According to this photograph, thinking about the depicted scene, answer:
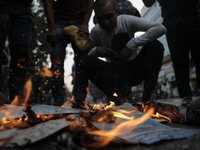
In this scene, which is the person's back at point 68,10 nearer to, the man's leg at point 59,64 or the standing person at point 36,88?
the man's leg at point 59,64

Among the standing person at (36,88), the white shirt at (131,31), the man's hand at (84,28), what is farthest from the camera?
the standing person at (36,88)

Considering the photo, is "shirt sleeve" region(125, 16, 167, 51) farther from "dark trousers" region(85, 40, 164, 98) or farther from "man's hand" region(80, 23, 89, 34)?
"man's hand" region(80, 23, 89, 34)

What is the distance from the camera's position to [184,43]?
299cm

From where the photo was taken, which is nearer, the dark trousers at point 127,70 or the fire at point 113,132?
the fire at point 113,132

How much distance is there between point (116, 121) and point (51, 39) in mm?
1819

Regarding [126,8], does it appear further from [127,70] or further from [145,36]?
[127,70]

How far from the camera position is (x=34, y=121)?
4.00 ft

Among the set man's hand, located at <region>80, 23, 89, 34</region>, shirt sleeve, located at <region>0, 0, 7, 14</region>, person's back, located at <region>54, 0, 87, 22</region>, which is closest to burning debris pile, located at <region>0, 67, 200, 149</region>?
shirt sleeve, located at <region>0, 0, 7, 14</region>

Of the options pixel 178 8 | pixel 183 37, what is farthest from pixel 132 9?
pixel 183 37

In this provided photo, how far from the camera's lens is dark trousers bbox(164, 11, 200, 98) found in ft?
9.55

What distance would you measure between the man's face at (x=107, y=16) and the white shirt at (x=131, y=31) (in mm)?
135

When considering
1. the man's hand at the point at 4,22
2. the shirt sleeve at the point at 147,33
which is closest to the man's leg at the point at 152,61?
the shirt sleeve at the point at 147,33

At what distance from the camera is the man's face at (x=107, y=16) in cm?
273

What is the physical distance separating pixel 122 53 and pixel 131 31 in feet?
1.72
